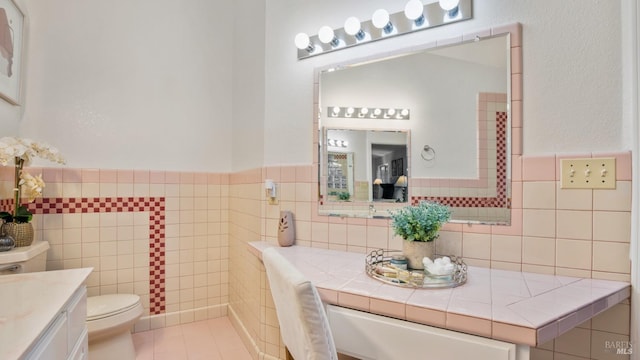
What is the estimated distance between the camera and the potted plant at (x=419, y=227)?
138 centimetres

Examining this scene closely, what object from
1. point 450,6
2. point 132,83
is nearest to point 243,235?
point 132,83

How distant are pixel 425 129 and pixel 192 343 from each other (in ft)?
7.11

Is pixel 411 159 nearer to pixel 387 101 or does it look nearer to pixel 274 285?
pixel 387 101

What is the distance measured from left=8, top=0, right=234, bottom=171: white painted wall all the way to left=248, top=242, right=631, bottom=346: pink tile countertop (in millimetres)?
1856

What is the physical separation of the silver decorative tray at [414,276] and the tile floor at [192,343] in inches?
51.2

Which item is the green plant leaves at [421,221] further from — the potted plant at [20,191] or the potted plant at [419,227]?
the potted plant at [20,191]

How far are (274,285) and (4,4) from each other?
227cm

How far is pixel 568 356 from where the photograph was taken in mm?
1271

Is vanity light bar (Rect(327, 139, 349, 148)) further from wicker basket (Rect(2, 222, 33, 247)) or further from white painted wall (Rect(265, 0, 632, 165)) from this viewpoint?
wicker basket (Rect(2, 222, 33, 247))

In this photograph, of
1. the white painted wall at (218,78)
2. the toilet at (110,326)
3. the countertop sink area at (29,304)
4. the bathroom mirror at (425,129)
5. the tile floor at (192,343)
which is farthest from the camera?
the tile floor at (192,343)

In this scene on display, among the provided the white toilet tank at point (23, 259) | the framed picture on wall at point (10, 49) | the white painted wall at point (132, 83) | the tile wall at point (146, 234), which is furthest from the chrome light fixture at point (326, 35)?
the white toilet tank at point (23, 259)

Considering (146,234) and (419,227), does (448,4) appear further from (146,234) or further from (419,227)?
(146,234)

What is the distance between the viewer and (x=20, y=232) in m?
1.84

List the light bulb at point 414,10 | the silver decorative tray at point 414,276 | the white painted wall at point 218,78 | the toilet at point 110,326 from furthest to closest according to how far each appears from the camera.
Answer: the toilet at point 110,326 < the light bulb at point 414,10 < the white painted wall at point 218,78 < the silver decorative tray at point 414,276
